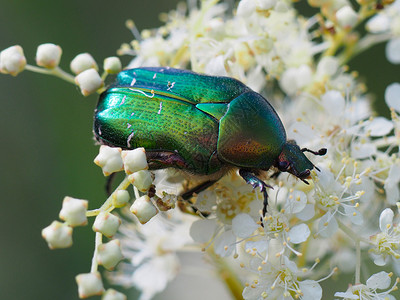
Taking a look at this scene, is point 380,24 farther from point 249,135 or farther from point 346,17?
point 249,135

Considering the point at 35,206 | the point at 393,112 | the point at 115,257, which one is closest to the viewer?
the point at 115,257

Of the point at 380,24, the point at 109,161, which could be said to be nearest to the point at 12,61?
the point at 109,161

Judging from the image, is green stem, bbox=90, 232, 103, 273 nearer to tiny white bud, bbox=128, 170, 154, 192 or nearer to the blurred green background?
tiny white bud, bbox=128, 170, 154, 192

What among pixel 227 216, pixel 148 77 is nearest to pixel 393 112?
pixel 227 216

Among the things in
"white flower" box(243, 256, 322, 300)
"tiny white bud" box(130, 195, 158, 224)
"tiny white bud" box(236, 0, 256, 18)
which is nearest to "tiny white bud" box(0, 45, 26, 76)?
"tiny white bud" box(130, 195, 158, 224)

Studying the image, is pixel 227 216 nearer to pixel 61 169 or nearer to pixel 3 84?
→ pixel 61 169

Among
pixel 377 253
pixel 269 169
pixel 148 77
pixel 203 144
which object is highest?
pixel 148 77

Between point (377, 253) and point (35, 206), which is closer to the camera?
point (377, 253)
